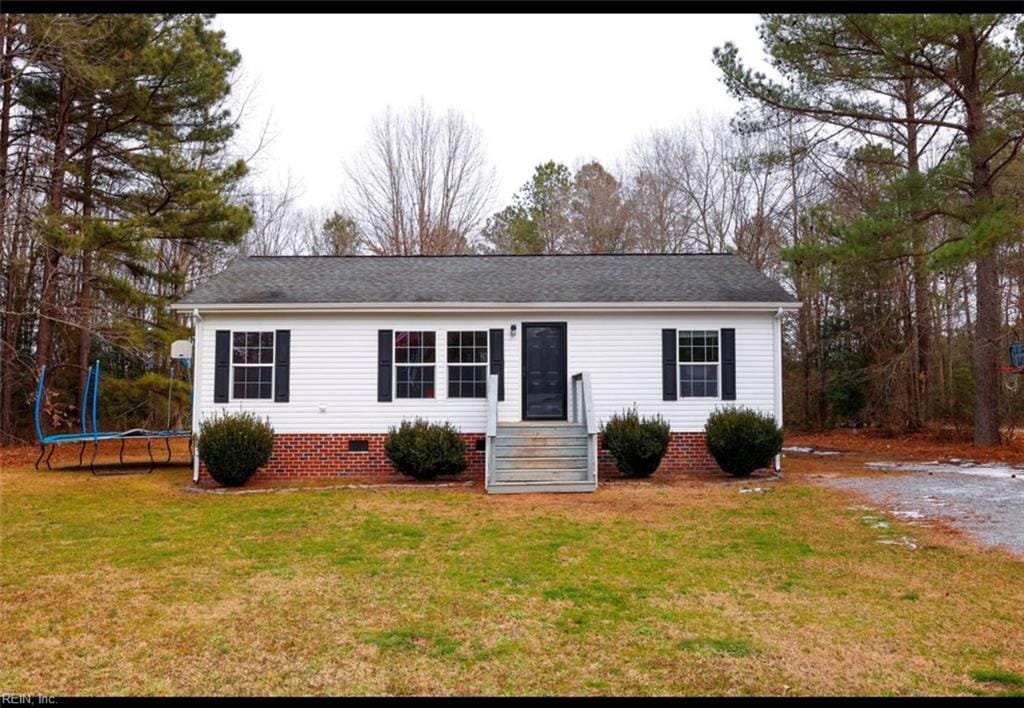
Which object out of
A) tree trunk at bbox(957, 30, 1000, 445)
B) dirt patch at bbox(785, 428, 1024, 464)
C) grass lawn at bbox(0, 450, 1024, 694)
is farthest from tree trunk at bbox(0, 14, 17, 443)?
dirt patch at bbox(785, 428, 1024, 464)

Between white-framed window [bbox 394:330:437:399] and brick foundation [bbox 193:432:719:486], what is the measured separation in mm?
926

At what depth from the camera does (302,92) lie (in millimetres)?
23109

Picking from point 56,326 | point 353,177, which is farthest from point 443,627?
point 353,177

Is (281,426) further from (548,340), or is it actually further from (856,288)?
(856,288)

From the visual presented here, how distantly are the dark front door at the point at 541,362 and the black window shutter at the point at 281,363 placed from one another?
4.08 metres

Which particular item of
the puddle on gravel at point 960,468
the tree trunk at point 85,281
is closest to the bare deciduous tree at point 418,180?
the tree trunk at point 85,281

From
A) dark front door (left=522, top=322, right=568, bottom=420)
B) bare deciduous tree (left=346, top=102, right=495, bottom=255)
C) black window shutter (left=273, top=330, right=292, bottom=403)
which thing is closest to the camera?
black window shutter (left=273, top=330, right=292, bottom=403)

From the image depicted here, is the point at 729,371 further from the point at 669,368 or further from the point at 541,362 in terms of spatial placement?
the point at 541,362

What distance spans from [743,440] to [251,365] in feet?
27.4

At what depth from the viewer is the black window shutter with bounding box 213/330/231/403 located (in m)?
12.3

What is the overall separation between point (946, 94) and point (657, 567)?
13.8 metres

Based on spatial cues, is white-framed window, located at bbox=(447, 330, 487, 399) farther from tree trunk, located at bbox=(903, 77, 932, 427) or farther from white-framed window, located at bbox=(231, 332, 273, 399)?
tree trunk, located at bbox=(903, 77, 932, 427)

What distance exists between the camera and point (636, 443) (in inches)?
460

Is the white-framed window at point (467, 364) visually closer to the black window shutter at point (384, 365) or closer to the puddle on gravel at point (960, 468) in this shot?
the black window shutter at point (384, 365)
